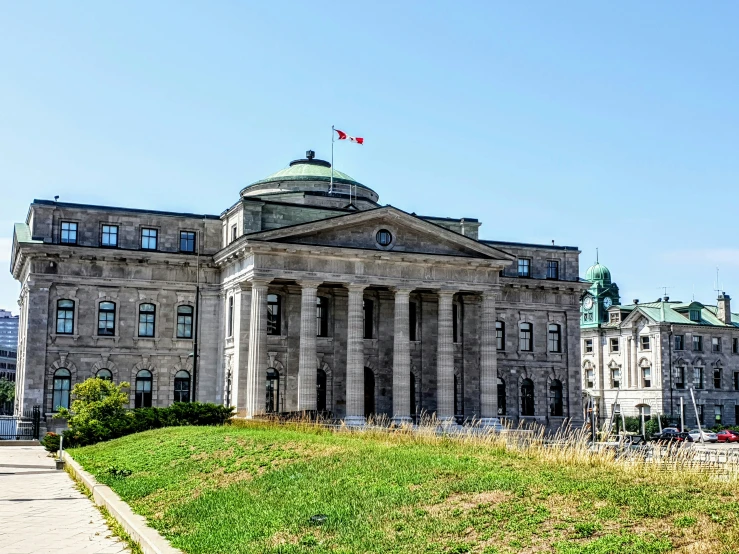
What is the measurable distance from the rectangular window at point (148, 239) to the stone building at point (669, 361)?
48465mm

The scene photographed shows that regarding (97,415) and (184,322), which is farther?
(184,322)

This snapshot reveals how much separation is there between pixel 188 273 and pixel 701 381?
5651cm

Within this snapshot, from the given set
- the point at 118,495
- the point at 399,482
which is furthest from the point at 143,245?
the point at 399,482

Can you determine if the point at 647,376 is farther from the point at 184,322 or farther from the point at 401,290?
the point at 184,322

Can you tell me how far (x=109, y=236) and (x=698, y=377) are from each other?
2393 inches

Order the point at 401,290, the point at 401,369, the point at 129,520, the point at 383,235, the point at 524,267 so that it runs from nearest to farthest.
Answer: the point at 129,520, the point at 401,369, the point at 401,290, the point at 383,235, the point at 524,267

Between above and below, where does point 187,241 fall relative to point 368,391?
above

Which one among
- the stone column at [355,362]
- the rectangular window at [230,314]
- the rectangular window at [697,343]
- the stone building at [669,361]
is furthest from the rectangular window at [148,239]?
the rectangular window at [697,343]

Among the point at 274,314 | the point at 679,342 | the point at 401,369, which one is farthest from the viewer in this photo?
the point at 679,342

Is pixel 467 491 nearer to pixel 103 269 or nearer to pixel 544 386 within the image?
pixel 103 269

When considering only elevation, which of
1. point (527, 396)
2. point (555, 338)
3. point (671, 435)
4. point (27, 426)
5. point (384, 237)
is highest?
point (384, 237)

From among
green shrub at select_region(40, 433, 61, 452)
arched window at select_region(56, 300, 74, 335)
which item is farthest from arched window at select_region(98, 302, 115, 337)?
green shrub at select_region(40, 433, 61, 452)

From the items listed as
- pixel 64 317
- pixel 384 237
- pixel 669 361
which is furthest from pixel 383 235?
pixel 669 361

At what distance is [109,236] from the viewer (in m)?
50.4
